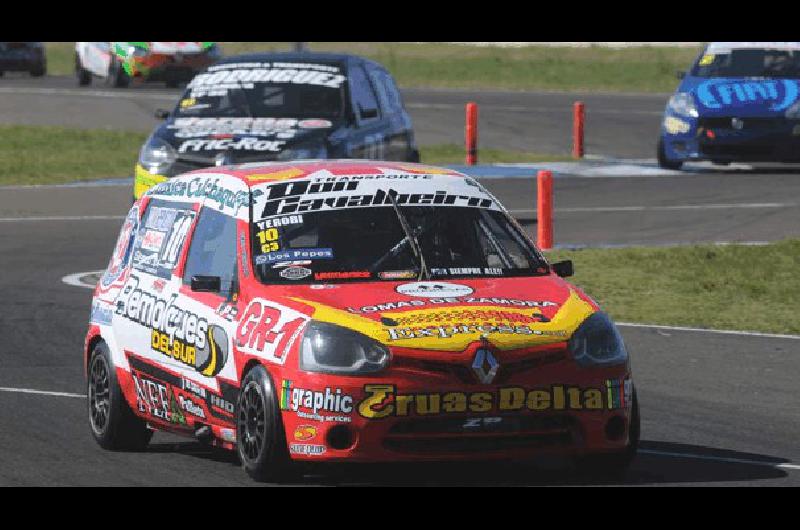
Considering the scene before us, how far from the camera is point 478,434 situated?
965cm

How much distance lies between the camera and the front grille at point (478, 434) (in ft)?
31.6

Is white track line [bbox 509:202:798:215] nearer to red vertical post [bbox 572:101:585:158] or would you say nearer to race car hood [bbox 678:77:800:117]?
race car hood [bbox 678:77:800:117]

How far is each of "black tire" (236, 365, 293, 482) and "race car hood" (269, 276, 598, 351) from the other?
41 cm

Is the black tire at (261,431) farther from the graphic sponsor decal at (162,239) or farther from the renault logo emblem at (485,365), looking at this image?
the graphic sponsor decal at (162,239)

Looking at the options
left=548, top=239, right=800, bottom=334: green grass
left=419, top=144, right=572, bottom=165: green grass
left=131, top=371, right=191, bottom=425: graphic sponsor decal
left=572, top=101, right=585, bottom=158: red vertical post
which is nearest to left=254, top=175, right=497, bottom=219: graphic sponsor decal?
left=131, top=371, right=191, bottom=425: graphic sponsor decal

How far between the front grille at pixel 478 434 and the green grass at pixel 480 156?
23.7 m

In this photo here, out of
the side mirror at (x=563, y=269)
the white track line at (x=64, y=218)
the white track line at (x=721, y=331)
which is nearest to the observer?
the side mirror at (x=563, y=269)

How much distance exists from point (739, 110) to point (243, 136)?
10.4 m

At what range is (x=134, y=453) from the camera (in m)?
11.2

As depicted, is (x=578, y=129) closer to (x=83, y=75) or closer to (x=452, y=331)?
(x=83, y=75)

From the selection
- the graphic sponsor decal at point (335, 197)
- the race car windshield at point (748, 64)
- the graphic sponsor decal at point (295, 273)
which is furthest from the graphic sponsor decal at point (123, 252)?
the race car windshield at point (748, 64)

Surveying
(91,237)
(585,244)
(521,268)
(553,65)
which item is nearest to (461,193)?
(521,268)

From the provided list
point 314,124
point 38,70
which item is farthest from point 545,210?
point 38,70

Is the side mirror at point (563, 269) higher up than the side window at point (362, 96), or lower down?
higher up
